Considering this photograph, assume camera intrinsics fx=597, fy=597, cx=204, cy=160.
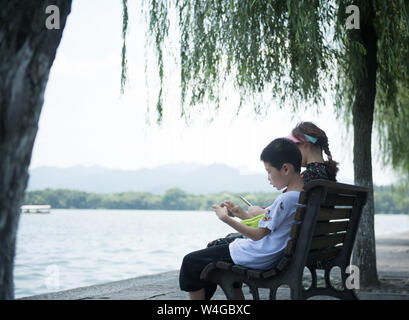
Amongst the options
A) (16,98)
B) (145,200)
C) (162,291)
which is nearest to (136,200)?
(145,200)

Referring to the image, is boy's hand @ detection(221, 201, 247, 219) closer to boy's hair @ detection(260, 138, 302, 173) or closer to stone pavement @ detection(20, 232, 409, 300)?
boy's hair @ detection(260, 138, 302, 173)

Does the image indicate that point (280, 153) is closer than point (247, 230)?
No

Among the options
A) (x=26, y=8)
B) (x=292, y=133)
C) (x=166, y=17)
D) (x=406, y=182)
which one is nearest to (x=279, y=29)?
(x=166, y=17)

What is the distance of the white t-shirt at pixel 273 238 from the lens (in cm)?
342

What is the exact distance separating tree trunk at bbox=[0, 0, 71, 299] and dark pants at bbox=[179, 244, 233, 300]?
141cm

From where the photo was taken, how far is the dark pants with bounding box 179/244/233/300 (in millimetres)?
3566

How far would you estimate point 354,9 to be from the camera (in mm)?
6145

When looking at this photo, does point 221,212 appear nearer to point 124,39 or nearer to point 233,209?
point 233,209

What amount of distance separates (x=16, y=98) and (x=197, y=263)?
5.61 ft

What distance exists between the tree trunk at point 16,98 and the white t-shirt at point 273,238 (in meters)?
1.51

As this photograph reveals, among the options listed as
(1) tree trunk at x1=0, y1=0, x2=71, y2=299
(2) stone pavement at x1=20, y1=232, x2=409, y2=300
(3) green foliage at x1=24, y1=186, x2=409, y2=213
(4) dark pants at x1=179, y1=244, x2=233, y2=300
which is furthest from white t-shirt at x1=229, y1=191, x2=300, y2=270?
(3) green foliage at x1=24, y1=186, x2=409, y2=213

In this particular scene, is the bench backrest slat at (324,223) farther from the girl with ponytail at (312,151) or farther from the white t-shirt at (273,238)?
the girl with ponytail at (312,151)

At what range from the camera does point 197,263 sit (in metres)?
3.57

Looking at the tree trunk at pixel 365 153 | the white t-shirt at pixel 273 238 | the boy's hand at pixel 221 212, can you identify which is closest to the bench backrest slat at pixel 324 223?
the white t-shirt at pixel 273 238
